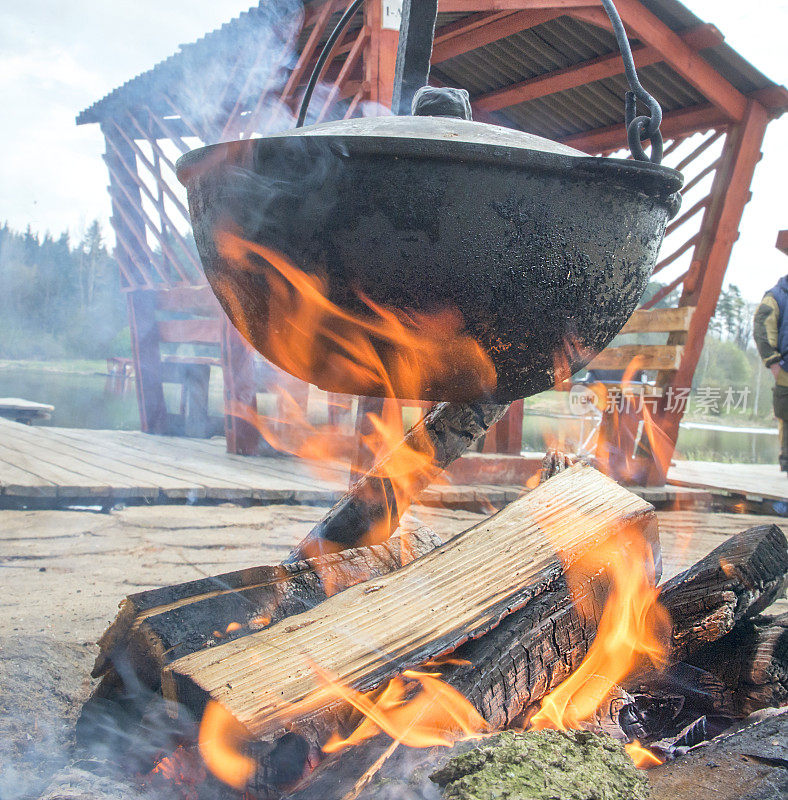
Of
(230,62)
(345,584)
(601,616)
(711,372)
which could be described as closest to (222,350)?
(230,62)

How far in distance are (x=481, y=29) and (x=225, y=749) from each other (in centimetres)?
444

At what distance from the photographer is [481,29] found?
14.1 ft

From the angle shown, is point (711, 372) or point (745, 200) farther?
point (711, 372)

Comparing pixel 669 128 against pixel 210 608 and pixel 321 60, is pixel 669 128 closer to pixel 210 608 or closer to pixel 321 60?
pixel 321 60

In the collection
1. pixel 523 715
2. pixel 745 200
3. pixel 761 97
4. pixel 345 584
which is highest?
pixel 761 97

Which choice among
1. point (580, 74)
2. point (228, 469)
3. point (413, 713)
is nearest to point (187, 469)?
point (228, 469)

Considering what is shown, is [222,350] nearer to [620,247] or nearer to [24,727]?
[24,727]

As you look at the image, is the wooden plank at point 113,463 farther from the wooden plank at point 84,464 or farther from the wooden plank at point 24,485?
the wooden plank at point 24,485

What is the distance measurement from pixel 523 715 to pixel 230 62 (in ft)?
17.2

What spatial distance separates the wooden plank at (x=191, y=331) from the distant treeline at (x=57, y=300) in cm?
3693

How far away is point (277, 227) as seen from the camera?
3.91 ft

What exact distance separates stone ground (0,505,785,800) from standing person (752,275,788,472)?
5.44 feet

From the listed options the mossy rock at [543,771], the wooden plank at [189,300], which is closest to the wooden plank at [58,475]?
the wooden plank at [189,300]

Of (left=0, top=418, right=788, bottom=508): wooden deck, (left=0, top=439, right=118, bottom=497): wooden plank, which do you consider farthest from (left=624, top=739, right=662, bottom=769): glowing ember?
(left=0, top=439, right=118, bottom=497): wooden plank
